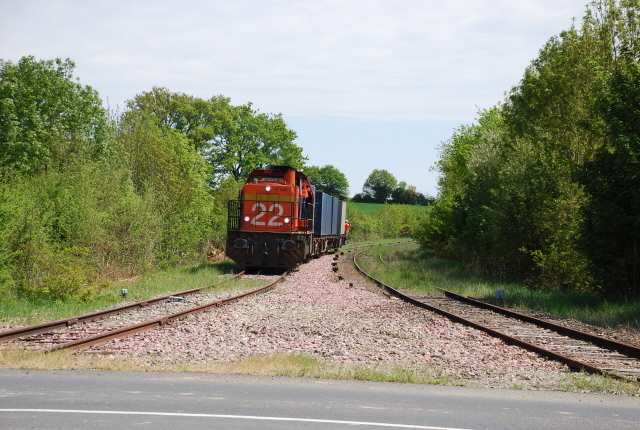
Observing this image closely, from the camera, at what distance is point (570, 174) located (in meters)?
20.1

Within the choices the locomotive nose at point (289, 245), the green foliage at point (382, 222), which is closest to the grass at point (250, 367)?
the locomotive nose at point (289, 245)

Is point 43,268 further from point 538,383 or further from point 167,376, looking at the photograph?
point 538,383

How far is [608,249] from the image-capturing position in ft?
50.5

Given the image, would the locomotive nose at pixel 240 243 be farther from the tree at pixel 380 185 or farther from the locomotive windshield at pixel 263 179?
the tree at pixel 380 185

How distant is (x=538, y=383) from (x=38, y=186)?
17.9m

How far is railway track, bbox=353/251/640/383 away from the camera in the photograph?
316 inches

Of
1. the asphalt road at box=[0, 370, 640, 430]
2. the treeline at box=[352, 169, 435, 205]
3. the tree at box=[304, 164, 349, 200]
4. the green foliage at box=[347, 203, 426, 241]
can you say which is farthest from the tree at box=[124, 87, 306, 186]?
the treeline at box=[352, 169, 435, 205]

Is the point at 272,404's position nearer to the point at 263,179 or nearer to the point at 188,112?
the point at 263,179

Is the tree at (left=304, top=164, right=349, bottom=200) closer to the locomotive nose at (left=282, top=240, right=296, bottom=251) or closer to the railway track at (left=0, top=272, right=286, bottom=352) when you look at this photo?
the locomotive nose at (left=282, top=240, right=296, bottom=251)

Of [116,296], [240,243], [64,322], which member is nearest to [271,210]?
[240,243]

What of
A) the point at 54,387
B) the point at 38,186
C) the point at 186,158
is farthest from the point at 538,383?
the point at 186,158

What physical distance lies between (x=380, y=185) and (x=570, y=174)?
129610 millimetres

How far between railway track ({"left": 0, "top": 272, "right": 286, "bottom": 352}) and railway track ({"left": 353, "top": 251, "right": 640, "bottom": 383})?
224 inches

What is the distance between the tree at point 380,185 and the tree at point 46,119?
114 metres
